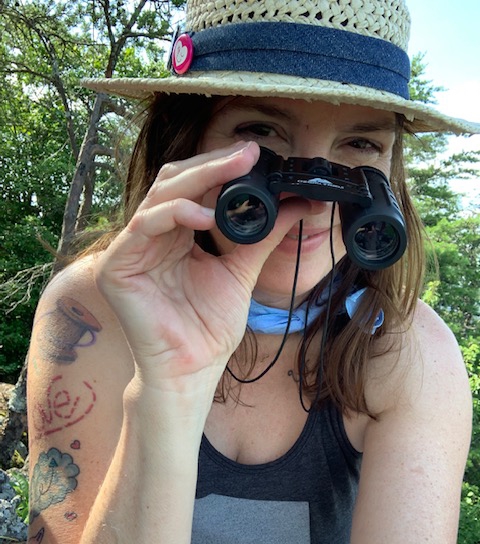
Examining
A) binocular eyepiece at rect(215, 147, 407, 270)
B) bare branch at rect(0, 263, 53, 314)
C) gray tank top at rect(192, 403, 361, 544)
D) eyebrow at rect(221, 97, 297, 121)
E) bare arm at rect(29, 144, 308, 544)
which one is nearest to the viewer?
binocular eyepiece at rect(215, 147, 407, 270)

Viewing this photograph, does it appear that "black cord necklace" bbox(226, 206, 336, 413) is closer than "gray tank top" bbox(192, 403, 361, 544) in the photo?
Yes

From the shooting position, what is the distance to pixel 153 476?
4.66 ft

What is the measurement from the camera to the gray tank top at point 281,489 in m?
1.78

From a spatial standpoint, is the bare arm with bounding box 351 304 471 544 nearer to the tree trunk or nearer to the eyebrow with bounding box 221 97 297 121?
the eyebrow with bounding box 221 97 297 121

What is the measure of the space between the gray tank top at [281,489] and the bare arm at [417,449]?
0.14 m

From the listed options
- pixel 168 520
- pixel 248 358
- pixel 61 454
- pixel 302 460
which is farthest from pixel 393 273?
pixel 61 454

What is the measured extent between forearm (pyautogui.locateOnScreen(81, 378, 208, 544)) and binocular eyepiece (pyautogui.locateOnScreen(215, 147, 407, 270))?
0.52m

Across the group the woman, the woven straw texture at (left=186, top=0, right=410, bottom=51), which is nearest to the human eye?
the woman

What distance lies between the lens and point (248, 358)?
1.92 meters

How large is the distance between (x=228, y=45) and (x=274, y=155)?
0.30 metres

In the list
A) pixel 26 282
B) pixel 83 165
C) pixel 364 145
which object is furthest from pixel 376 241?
pixel 83 165

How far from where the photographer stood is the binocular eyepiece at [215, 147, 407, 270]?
124 cm

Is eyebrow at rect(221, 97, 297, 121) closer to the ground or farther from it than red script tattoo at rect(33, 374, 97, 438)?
farther from it

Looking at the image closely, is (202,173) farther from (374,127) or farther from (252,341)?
(252,341)
